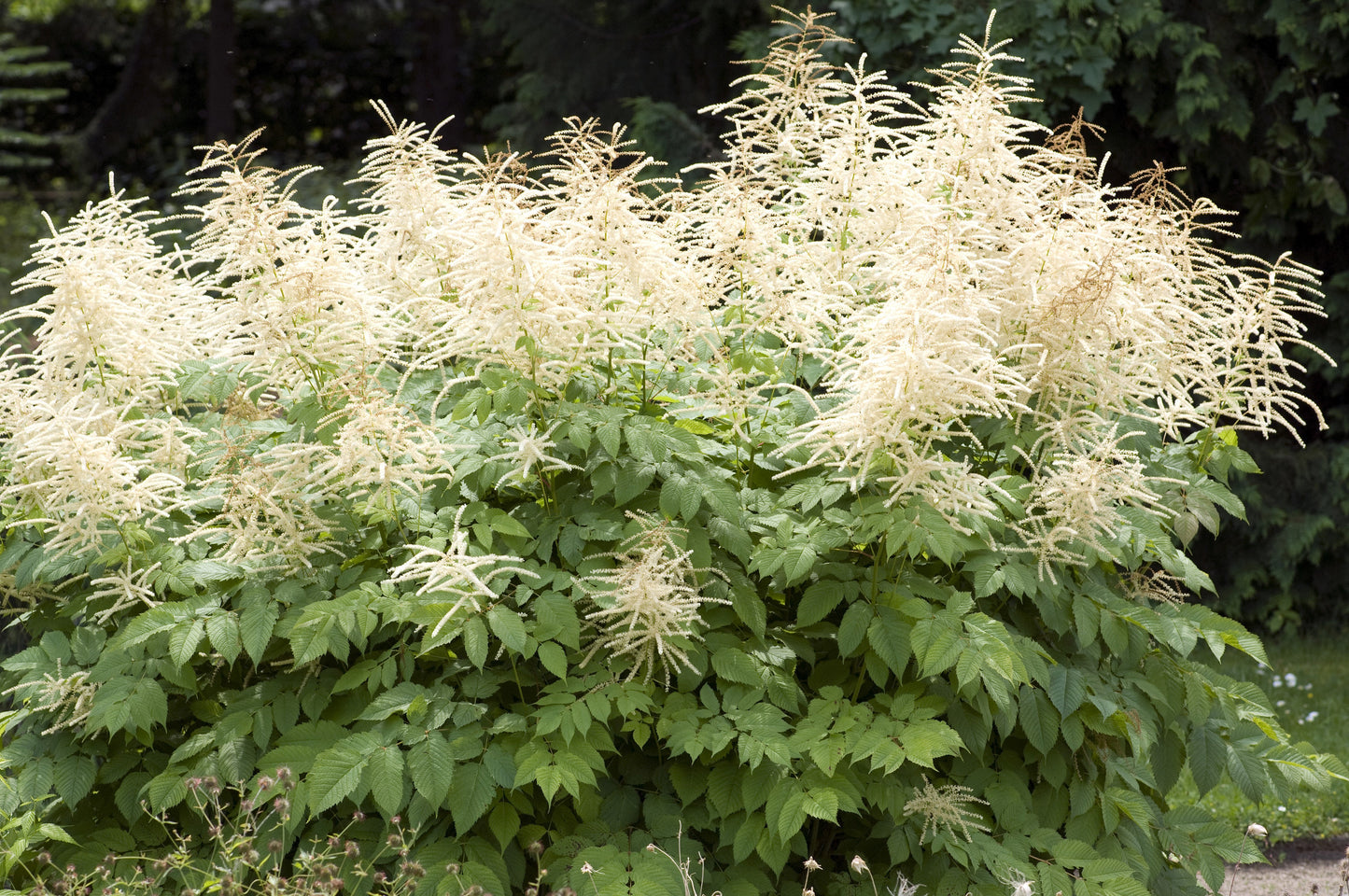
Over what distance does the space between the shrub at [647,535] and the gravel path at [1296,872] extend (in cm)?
148

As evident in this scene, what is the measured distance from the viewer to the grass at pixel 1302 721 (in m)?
5.60

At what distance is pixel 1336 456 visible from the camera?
26.8ft

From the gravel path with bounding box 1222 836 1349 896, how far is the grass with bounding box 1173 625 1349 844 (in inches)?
2.1

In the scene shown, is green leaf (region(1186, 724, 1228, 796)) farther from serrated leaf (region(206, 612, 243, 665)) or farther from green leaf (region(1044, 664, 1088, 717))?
serrated leaf (region(206, 612, 243, 665))

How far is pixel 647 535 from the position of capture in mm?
2957

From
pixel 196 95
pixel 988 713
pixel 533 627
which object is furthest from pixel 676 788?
pixel 196 95

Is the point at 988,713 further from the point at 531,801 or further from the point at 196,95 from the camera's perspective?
the point at 196,95

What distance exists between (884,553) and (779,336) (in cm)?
65

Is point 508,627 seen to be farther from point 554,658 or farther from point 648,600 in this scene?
point 648,600

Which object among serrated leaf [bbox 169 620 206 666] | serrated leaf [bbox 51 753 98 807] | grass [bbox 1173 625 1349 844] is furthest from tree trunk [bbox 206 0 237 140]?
serrated leaf [bbox 169 620 206 666]

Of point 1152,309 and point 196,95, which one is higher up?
point 1152,309

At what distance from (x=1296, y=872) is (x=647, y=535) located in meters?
3.74

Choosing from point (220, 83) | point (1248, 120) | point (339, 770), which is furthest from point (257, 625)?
point (220, 83)

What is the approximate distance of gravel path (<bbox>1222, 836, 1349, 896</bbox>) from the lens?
4938 millimetres
